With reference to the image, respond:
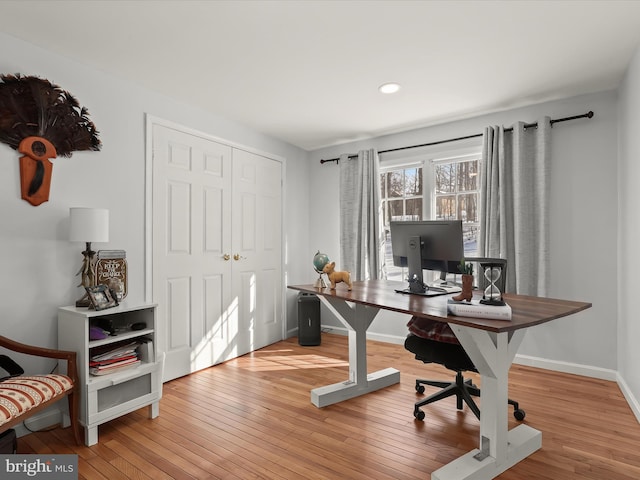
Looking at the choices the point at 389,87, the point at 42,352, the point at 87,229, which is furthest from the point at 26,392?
the point at 389,87

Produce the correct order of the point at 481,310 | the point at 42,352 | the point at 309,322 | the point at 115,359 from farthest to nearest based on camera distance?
1. the point at 309,322
2. the point at 115,359
3. the point at 42,352
4. the point at 481,310

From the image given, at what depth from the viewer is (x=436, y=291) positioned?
8.32 ft

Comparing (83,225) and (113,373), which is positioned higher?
(83,225)

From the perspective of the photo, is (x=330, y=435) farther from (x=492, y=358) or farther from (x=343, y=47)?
(x=343, y=47)

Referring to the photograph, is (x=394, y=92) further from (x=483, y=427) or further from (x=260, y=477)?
(x=260, y=477)

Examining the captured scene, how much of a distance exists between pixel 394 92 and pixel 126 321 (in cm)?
283

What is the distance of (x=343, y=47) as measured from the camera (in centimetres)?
248

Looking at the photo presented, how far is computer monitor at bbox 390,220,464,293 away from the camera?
2.46 meters

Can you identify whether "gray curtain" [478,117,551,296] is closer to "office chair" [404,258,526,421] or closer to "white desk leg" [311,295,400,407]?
"office chair" [404,258,526,421]

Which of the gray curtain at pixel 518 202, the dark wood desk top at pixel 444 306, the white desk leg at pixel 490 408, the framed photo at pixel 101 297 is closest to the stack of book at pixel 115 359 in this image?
the framed photo at pixel 101 297

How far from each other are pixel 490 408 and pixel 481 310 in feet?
1.84

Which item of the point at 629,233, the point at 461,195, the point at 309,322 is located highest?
the point at 461,195

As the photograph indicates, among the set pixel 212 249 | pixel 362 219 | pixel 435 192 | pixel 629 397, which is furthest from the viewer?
pixel 362 219

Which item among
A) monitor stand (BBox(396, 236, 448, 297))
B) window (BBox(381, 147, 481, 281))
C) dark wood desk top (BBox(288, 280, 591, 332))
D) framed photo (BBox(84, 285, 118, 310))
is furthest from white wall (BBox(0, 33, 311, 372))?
window (BBox(381, 147, 481, 281))
